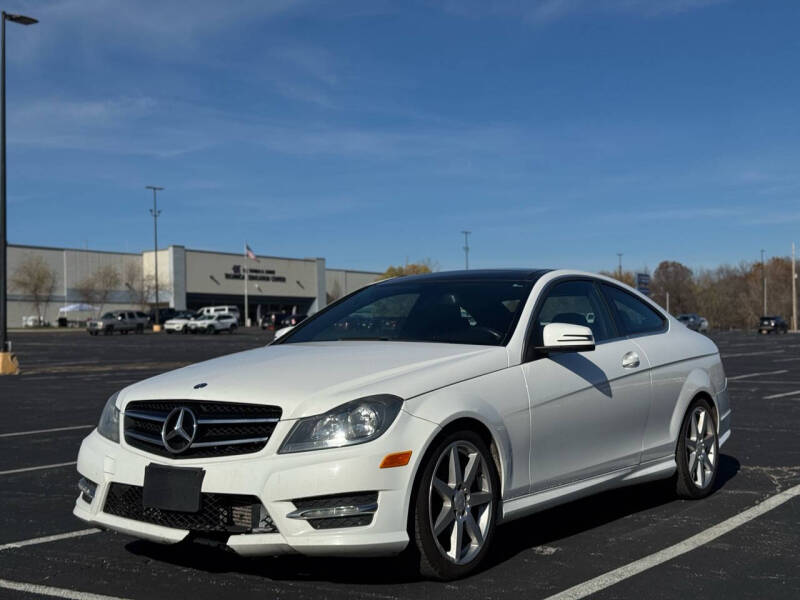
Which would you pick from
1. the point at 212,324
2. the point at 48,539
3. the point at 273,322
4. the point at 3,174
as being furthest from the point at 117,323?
the point at 48,539

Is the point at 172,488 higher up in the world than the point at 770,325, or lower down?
higher up

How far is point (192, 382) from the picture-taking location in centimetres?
442

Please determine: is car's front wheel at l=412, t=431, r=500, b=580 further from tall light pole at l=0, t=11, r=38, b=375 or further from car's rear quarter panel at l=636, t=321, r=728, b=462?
tall light pole at l=0, t=11, r=38, b=375

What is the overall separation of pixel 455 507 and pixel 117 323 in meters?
63.7

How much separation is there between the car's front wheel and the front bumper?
14 centimetres

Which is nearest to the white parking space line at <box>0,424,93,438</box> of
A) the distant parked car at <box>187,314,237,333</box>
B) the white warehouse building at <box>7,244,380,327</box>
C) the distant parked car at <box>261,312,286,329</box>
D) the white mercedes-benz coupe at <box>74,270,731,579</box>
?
the white mercedes-benz coupe at <box>74,270,731,579</box>

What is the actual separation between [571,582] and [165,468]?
6.42 ft

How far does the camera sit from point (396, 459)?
397 cm

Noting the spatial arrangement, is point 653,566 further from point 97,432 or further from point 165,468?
point 97,432

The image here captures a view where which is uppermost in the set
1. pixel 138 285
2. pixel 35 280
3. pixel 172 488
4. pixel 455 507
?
pixel 35 280

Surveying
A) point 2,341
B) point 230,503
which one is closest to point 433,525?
point 230,503

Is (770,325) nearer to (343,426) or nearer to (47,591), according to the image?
(343,426)

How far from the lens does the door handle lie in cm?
563

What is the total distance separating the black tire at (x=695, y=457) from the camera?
6.14 meters
